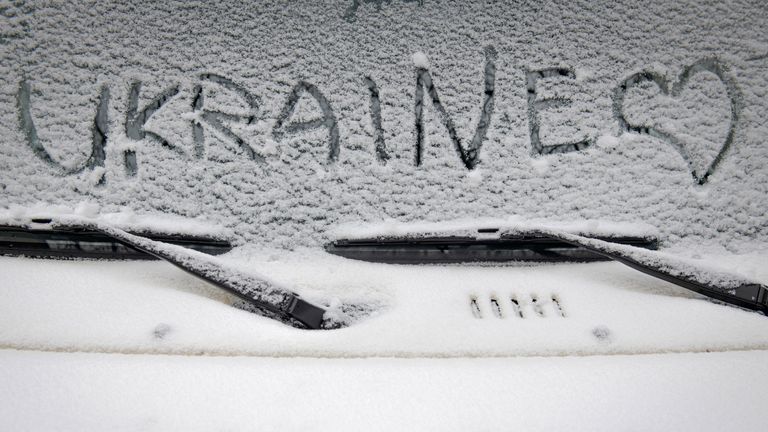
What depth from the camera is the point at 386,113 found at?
4.54ft

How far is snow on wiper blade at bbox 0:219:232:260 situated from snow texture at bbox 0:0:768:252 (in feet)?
0.20

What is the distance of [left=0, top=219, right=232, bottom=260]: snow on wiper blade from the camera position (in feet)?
4.23

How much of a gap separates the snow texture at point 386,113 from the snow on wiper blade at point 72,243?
62mm

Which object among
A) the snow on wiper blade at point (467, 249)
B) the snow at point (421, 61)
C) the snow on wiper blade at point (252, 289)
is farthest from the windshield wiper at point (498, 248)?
the snow at point (421, 61)

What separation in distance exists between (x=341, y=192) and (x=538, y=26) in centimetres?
69

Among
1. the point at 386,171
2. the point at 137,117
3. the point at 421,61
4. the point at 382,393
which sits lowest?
the point at 382,393

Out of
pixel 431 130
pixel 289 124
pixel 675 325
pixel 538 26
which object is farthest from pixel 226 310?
pixel 538 26

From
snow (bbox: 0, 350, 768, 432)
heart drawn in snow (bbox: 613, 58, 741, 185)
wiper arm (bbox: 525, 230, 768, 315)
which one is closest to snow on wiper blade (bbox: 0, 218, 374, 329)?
snow (bbox: 0, 350, 768, 432)

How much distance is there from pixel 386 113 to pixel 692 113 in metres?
0.79

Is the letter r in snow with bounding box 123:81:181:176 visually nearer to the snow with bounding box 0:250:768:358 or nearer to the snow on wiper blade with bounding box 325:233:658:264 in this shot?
the snow with bounding box 0:250:768:358

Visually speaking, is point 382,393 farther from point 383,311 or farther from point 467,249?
point 467,249

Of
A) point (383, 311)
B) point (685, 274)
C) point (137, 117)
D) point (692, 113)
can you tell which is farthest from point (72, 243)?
point (692, 113)

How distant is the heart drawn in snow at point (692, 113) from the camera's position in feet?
4.50

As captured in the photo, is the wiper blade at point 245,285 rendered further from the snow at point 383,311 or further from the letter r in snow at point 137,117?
the letter r in snow at point 137,117
